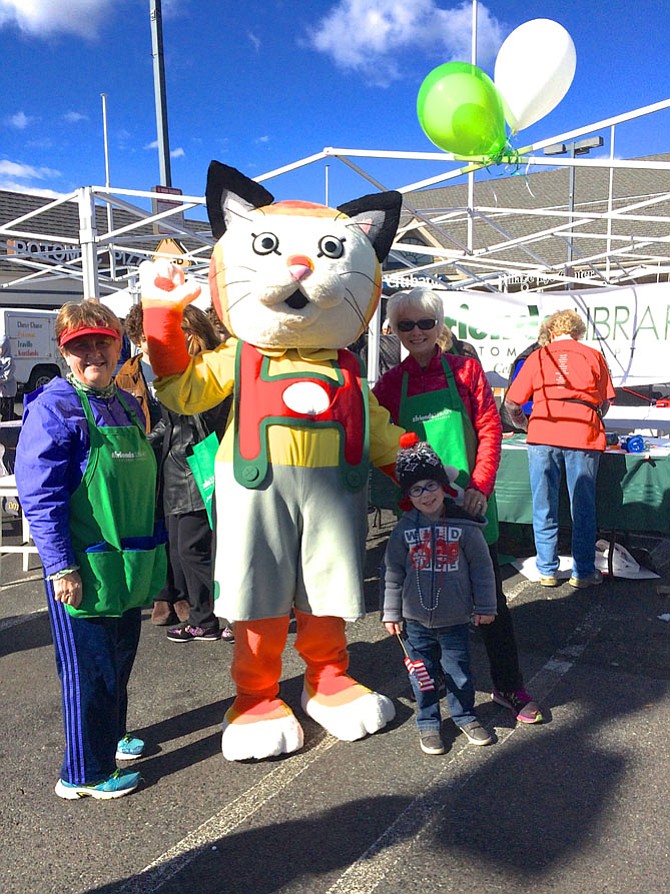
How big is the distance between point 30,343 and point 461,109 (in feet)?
46.8

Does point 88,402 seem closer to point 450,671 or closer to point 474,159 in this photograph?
point 450,671

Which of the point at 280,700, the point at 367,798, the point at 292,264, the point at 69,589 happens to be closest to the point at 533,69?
the point at 292,264

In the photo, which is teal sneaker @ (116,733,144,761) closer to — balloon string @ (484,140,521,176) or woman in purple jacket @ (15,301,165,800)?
woman in purple jacket @ (15,301,165,800)

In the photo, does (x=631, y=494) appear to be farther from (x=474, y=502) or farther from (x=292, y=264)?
(x=292, y=264)

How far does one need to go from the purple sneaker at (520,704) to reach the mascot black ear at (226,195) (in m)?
2.29

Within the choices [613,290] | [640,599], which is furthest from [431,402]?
[613,290]

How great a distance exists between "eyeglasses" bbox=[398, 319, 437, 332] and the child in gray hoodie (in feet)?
1.79

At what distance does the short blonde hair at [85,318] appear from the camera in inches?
98.9

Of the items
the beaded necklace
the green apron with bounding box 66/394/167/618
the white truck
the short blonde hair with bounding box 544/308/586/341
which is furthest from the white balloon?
the white truck

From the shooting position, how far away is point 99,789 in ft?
8.63

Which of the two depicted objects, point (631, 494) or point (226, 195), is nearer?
point (226, 195)

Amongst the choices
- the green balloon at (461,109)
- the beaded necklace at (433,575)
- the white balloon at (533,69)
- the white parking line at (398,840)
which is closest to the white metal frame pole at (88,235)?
the green balloon at (461,109)

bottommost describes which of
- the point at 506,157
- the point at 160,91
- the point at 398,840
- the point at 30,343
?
the point at 398,840

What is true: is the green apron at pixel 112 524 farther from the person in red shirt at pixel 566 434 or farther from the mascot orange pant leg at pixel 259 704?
the person in red shirt at pixel 566 434
